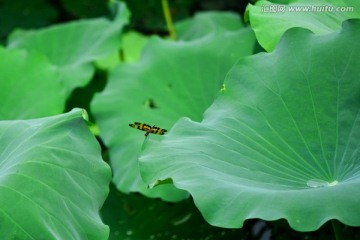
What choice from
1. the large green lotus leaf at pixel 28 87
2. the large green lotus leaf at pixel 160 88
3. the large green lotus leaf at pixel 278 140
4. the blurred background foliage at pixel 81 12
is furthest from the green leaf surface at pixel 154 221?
the blurred background foliage at pixel 81 12

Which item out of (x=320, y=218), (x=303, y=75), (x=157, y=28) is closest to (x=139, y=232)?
(x=303, y=75)

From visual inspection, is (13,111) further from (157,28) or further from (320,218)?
(157,28)

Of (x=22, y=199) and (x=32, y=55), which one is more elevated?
(x=22, y=199)

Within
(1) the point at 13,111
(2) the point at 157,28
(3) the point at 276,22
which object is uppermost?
(3) the point at 276,22

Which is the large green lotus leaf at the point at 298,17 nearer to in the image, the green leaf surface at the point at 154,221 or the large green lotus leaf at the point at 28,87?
the green leaf surface at the point at 154,221

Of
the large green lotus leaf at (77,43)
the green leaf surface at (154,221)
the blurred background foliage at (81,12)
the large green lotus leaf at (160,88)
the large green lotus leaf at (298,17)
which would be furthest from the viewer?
the blurred background foliage at (81,12)

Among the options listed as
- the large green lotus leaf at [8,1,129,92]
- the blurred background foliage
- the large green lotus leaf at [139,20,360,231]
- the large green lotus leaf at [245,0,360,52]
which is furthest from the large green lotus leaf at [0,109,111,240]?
the blurred background foliage
